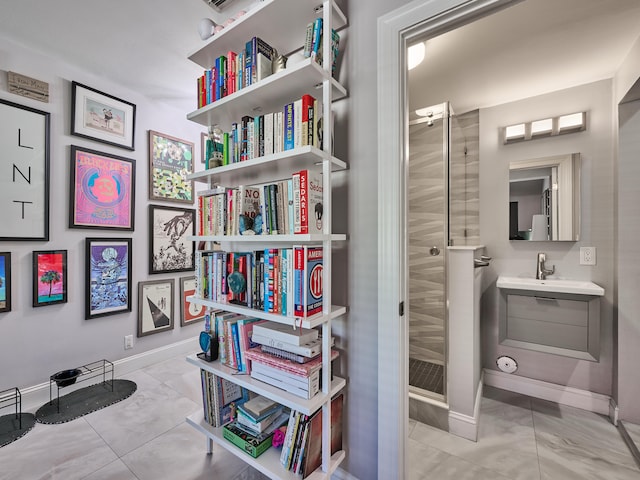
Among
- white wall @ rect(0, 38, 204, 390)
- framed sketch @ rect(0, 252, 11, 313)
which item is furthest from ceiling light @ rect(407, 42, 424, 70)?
framed sketch @ rect(0, 252, 11, 313)

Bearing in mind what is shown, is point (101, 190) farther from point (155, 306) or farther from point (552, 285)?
point (552, 285)

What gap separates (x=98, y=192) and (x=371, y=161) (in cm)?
239

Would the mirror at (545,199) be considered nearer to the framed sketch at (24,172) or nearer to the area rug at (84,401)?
the area rug at (84,401)

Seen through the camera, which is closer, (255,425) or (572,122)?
(255,425)

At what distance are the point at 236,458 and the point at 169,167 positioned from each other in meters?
2.58

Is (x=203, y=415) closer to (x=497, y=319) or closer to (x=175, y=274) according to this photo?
(x=175, y=274)

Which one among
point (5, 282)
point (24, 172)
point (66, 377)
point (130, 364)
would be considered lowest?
point (130, 364)

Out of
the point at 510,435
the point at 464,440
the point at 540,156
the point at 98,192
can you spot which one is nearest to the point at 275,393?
the point at 464,440

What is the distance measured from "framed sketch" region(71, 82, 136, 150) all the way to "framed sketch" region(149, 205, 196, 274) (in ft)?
2.16

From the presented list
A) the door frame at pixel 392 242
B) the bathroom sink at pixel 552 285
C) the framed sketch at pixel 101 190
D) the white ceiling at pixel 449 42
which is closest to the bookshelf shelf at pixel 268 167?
the door frame at pixel 392 242

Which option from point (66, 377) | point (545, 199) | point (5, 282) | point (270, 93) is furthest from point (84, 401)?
point (545, 199)

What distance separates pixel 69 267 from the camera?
223 centimetres

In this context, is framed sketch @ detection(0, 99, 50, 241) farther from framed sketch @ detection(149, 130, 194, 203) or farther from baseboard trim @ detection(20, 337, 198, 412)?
baseboard trim @ detection(20, 337, 198, 412)

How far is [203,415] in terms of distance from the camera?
1.59 meters
